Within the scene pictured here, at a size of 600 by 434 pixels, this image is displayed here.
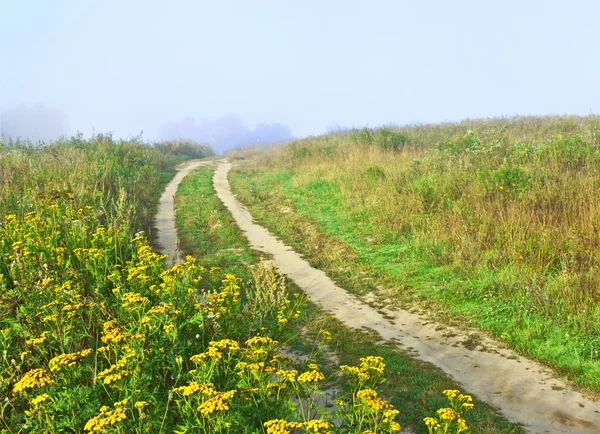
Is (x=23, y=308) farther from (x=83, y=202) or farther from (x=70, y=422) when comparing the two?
(x=83, y=202)

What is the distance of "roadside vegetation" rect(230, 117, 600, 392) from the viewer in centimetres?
645

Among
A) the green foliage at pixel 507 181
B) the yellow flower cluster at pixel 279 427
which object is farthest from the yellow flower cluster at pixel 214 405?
the green foliage at pixel 507 181

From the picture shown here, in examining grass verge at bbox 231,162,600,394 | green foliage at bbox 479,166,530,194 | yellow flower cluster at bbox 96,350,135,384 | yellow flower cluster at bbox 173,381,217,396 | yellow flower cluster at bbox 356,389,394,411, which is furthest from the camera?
green foliage at bbox 479,166,530,194

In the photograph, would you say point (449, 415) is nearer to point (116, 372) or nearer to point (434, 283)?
point (116, 372)

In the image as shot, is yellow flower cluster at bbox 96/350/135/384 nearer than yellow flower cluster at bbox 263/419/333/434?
No

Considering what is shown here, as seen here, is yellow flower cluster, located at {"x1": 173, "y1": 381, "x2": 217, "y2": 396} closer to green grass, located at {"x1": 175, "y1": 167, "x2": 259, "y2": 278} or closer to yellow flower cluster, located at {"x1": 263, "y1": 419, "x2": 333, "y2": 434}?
yellow flower cluster, located at {"x1": 263, "y1": 419, "x2": 333, "y2": 434}

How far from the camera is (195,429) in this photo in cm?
317

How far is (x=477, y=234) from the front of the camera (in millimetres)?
8797

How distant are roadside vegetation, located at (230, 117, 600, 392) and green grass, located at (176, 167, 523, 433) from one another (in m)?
1.31

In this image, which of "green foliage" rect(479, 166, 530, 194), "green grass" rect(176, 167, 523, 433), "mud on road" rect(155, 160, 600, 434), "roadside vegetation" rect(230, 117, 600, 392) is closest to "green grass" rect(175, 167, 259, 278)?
"green grass" rect(176, 167, 523, 433)

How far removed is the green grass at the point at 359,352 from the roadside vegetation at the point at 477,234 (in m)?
1.31

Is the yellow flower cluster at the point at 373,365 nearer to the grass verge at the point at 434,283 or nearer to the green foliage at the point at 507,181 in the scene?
the grass verge at the point at 434,283

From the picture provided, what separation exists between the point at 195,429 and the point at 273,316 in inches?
93.2

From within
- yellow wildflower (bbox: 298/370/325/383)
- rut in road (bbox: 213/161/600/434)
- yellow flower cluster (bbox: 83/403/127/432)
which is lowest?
rut in road (bbox: 213/161/600/434)
